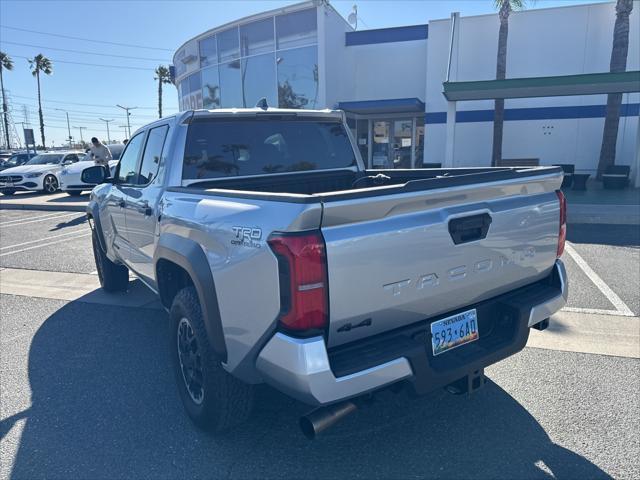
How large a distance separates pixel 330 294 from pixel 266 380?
0.57m

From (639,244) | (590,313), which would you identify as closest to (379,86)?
(639,244)

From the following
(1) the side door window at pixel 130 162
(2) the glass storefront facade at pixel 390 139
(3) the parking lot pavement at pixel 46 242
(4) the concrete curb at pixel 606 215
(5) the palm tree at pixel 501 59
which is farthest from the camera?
(2) the glass storefront facade at pixel 390 139

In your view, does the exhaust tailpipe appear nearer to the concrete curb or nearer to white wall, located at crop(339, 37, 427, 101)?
the concrete curb

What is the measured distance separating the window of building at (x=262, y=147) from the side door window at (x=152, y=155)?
40 centimetres

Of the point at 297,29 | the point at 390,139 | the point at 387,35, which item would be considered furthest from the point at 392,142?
the point at 297,29

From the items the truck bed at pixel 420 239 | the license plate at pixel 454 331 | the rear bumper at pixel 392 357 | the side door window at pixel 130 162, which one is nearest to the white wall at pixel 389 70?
the side door window at pixel 130 162

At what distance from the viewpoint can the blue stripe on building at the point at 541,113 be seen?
16500 millimetres

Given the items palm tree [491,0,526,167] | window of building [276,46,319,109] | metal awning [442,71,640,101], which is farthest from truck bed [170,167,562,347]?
window of building [276,46,319,109]

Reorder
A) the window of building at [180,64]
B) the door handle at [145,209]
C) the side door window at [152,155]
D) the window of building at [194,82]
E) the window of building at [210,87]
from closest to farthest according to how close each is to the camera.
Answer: the door handle at [145,209] → the side door window at [152,155] → the window of building at [210,87] → the window of building at [194,82] → the window of building at [180,64]

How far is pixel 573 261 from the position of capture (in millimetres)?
6723

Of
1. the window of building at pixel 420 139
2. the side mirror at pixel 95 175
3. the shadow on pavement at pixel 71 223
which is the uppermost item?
the window of building at pixel 420 139

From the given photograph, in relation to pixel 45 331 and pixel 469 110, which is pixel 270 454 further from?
pixel 469 110

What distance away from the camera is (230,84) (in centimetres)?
1962

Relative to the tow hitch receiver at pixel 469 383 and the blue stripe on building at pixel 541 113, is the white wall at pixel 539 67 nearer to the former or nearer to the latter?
the blue stripe on building at pixel 541 113
